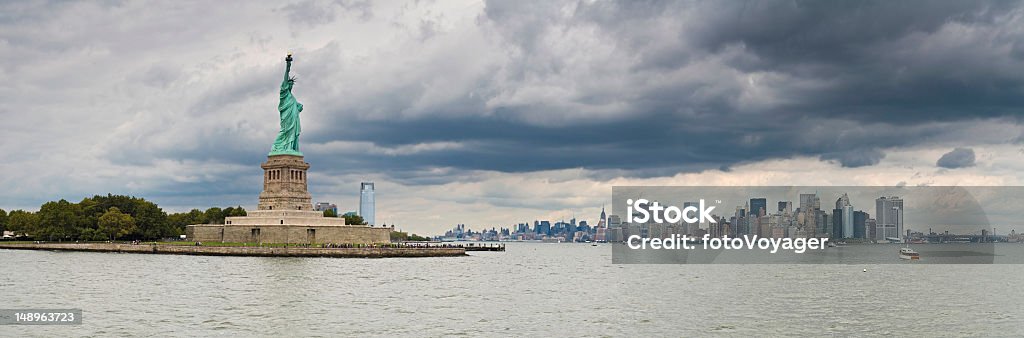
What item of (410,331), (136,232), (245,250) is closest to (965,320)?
(410,331)

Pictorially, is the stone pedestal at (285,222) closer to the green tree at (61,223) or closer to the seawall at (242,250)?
the seawall at (242,250)

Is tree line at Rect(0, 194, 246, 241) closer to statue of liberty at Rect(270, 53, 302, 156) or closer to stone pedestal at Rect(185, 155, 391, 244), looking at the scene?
stone pedestal at Rect(185, 155, 391, 244)

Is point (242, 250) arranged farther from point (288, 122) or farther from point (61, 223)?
point (61, 223)

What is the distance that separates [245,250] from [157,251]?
15853 millimetres

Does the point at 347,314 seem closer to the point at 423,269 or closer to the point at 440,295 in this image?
the point at 440,295

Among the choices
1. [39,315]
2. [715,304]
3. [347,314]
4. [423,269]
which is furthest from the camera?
[423,269]

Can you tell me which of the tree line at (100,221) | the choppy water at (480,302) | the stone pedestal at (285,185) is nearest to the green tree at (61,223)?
the tree line at (100,221)

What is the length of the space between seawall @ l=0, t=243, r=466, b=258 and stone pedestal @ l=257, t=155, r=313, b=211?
684 inches

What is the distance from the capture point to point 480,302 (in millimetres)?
63406

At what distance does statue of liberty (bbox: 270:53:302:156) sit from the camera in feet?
502

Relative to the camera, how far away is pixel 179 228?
176875 mm

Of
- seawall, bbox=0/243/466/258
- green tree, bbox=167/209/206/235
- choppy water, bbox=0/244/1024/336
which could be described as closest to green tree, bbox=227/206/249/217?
green tree, bbox=167/209/206/235

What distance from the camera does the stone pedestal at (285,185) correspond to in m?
147

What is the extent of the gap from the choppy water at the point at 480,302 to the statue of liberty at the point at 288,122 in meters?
54.4
